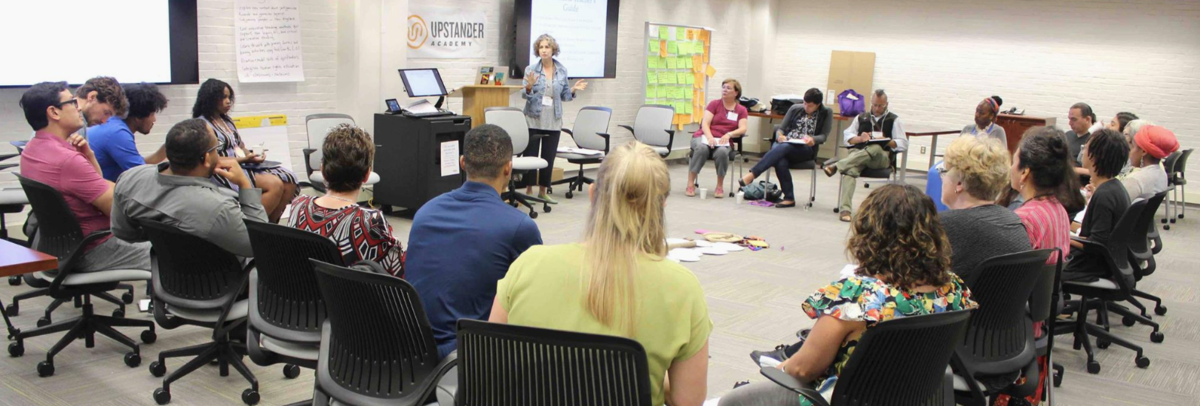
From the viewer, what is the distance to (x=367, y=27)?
23.3 feet

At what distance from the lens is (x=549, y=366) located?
1802 mm

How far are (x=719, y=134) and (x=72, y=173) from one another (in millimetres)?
6328

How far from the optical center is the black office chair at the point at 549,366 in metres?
1.75

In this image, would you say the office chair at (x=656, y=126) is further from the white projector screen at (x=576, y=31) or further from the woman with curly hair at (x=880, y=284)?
the woman with curly hair at (x=880, y=284)

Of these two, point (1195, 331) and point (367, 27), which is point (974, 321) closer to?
point (1195, 331)

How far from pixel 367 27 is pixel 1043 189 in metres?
5.24

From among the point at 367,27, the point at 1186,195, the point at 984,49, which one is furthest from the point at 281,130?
the point at 1186,195

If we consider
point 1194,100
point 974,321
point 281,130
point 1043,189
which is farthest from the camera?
point 1194,100

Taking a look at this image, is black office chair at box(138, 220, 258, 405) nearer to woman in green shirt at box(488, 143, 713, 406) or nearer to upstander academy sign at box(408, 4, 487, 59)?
woman in green shirt at box(488, 143, 713, 406)

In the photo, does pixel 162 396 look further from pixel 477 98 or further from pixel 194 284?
pixel 477 98

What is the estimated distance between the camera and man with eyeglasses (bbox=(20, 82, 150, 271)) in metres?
3.62

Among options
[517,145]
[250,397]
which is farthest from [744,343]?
[517,145]

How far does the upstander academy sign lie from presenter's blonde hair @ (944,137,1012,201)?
5538mm

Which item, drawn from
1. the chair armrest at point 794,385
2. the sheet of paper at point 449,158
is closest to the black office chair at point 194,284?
the chair armrest at point 794,385
